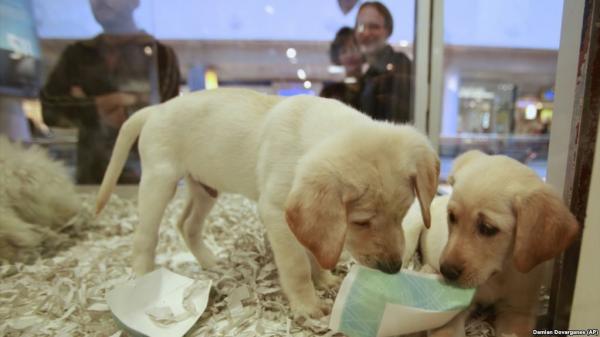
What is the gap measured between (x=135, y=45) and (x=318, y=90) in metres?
1.34

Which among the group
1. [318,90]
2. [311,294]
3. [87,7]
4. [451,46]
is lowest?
[311,294]

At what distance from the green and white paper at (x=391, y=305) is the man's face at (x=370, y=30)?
7.12 ft

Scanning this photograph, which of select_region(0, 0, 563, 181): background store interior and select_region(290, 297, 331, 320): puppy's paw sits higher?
select_region(0, 0, 563, 181): background store interior

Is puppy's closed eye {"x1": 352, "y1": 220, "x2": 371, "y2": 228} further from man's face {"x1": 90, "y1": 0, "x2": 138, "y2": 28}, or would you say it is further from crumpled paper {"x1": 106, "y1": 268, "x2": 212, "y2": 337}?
man's face {"x1": 90, "y1": 0, "x2": 138, "y2": 28}

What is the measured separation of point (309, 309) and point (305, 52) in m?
2.32

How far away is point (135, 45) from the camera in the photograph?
2.72m

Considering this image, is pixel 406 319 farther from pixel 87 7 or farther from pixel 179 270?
pixel 87 7

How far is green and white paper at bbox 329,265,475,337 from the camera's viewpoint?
3.46ft

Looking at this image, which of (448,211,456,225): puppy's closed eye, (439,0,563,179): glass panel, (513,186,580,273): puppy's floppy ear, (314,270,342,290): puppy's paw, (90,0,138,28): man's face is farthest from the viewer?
(439,0,563,179): glass panel

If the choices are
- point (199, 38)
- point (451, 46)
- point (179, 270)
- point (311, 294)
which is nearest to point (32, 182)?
point (179, 270)

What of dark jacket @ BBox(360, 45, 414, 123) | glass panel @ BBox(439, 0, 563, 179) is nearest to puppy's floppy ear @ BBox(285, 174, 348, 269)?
glass panel @ BBox(439, 0, 563, 179)

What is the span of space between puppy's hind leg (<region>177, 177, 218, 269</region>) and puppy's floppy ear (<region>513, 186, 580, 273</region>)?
1375mm

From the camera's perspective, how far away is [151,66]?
109 inches

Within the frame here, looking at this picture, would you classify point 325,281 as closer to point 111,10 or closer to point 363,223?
point 363,223
